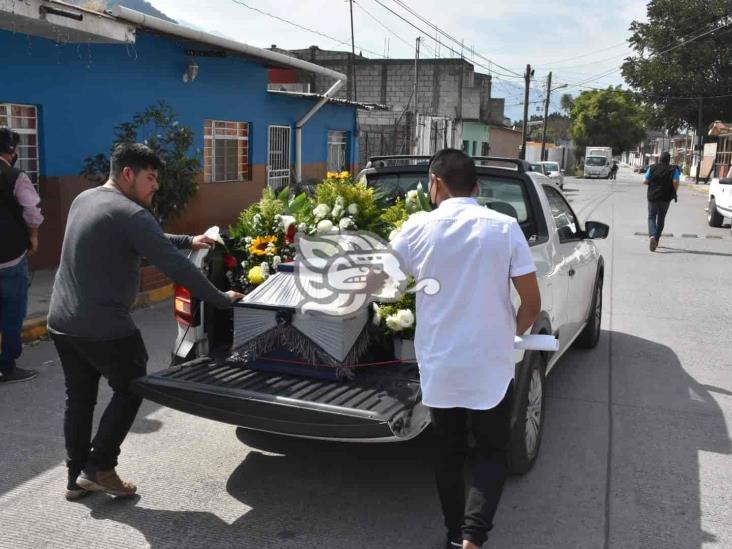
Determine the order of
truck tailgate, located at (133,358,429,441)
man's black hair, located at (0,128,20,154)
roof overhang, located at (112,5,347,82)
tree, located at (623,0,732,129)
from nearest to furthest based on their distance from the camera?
truck tailgate, located at (133,358,429,441), man's black hair, located at (0,128,20,154), roof overhang, located at (112,5,347,82), tree, located at (623,0,732,129)

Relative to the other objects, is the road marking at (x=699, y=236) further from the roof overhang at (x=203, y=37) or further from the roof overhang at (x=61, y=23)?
the roof overhang at (x=61, y=23)

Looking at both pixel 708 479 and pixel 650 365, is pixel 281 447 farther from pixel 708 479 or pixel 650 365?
pixel 650 365

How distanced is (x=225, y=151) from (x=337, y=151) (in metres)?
6.58

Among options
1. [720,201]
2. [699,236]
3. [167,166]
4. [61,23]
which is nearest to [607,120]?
[720,201]

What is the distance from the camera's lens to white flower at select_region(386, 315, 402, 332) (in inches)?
145

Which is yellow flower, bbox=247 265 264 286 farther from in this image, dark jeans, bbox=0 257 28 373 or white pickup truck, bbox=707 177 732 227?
white pickup truck, bbox=707 177 732 227

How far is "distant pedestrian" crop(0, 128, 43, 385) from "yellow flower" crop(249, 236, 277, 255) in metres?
1.99

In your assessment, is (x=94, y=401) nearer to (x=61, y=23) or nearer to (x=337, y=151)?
(x=61, y=23)

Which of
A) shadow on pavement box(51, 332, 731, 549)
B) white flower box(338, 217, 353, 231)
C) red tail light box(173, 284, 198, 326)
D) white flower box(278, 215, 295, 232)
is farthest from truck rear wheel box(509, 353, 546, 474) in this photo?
red tail light box(173, 284, 198, 326)

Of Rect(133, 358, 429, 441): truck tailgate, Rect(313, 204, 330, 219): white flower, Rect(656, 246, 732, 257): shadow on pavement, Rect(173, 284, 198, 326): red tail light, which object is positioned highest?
Rect(313, 204, 330, 219): white flower

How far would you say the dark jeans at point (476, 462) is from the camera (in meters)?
2.93

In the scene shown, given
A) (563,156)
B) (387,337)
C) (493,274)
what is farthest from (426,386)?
(563,156)

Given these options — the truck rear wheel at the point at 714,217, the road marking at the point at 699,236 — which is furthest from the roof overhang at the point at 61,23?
the truck rear wheel at the point at 714,217

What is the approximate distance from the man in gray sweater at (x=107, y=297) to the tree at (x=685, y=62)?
52016 mm
